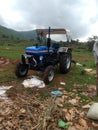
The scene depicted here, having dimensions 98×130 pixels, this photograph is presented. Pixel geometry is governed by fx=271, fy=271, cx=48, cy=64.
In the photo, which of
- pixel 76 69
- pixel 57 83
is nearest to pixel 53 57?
pixel 57 83

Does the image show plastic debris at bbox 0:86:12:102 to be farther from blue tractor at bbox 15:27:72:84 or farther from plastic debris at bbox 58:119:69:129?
plastic debris at bbox 58:119:69:129

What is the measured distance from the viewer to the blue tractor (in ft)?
35.0

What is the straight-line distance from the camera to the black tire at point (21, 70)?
35.0 ft

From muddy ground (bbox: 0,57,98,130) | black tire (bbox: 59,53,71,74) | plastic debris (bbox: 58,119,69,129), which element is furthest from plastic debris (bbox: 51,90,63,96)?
black tire (bbox: 59,53,71,74)

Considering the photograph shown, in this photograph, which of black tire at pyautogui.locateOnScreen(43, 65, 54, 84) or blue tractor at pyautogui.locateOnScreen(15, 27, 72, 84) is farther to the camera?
blue tractor at pyautogui.locateOnScreen(15, 27, 72, 84)

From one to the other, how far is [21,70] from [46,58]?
114 cm

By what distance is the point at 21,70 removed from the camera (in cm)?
1083

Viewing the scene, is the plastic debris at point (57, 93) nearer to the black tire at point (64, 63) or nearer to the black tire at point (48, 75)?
the black tire at point (48, 75)

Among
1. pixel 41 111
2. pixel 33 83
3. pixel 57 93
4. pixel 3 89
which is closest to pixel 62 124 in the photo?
pixel 41 111

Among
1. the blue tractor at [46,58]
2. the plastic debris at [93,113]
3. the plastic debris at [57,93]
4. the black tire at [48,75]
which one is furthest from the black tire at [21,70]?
the plastic debris at [93,113]

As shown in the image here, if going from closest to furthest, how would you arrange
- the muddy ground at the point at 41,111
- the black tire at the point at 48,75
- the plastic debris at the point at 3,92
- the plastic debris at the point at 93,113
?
the muddy ground at the point at 41,111 → the plastic debris at the point at 93,113 → the plastic debris at the point at 3,92 → the black tire at the point at 48,75

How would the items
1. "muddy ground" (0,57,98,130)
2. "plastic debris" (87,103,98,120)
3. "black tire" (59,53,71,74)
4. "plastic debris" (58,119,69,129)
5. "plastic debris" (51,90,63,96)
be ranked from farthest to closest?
1. "black tire" (59,53,71,74)
2. "plastic debris" (51,90,63,96)
3. "plastic debris" (87,103,98,120)
4. "plastic debris" (58,119,69,129)
5. "muddy ground" (0,57,98,130)

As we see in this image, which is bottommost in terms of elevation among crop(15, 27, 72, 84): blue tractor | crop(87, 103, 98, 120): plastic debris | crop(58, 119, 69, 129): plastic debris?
crop(58, 119, 69, 129): plastic debris

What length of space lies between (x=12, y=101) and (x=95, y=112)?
94.1 inches
